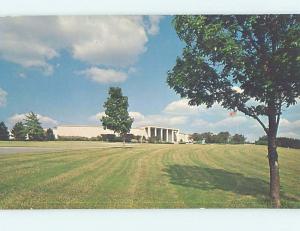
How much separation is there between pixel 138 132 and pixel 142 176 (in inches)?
27.6

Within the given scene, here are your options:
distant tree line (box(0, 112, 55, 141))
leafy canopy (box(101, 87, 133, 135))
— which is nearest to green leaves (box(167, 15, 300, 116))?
leafy canopy (box(101, 87, 133, 135))

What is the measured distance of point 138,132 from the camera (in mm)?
9359

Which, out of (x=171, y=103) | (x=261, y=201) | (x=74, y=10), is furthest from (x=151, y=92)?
(x=261, y=201)

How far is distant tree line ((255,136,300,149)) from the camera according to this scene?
8.95 m

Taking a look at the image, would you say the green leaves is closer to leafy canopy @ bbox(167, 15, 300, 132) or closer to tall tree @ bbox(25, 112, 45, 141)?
leafy canopy @ bbox(167, 15, 300, 132)

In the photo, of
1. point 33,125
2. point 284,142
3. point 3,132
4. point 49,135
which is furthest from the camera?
point 49,135

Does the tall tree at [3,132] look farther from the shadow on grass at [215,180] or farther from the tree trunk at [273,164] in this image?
the tree trunk at [273,164]

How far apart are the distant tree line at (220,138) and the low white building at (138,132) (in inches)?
7.6

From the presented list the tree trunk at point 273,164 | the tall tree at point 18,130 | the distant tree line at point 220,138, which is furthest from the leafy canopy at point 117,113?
the tree trunk at point 273,164

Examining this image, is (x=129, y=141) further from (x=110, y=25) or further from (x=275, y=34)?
(x=275, y=34)

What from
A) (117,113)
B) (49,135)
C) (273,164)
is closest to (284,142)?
(273,164)

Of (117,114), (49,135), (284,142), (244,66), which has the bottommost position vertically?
(284,142)

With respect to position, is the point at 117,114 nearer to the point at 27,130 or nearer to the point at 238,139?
the point at 27,130

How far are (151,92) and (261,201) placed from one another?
2398mm
